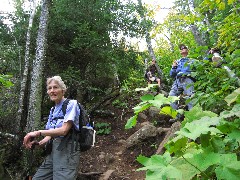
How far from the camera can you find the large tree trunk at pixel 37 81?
7.15 meters

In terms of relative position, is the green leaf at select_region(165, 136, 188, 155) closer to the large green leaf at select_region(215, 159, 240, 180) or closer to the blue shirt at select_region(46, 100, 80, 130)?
the large green leaf at select_region(215, 159, 240, 180)

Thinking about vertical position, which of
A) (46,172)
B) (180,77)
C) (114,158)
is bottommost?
(114,158)

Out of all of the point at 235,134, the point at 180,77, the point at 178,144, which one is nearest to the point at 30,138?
the point at 178,144

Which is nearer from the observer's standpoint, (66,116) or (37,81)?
(66,116)

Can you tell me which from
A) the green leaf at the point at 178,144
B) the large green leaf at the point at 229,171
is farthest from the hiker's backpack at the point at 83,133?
the large green leaf at the point at 229,171

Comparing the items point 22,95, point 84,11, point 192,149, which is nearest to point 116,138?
point 22,95

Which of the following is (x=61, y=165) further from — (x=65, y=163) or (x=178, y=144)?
(x=178, y=144)

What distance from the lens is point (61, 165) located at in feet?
11.2

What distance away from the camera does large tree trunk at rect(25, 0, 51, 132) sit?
23.5 ft

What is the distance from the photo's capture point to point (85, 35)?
9141 mm

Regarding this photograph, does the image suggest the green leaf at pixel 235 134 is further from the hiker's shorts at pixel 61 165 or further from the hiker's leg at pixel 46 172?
the hiker's leg at pixel 46 172

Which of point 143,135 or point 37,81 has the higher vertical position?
point 37,81

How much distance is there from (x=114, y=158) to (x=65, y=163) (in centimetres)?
387

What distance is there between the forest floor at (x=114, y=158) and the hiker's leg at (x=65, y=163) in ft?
8.93
